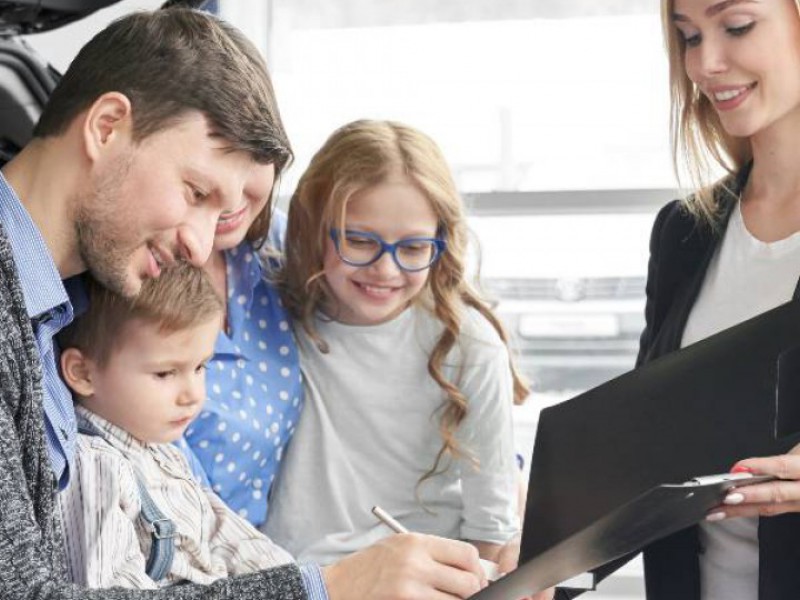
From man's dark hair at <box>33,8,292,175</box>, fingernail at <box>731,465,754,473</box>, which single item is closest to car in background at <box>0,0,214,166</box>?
man's dark hair at <box>33,8,292,175</box>

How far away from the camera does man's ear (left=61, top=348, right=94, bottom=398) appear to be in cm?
153

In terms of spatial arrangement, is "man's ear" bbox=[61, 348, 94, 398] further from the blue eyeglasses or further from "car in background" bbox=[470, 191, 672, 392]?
"car in background" bbox=[470, 191, 672, 392]

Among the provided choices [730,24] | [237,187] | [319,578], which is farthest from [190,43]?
[730,24]

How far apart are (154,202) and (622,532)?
603mm

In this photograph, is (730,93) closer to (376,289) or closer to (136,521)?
(376,289)

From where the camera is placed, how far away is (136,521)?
4.78 ft

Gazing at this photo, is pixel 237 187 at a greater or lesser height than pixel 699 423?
greater

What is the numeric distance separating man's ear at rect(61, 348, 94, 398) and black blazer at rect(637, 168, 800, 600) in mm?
762

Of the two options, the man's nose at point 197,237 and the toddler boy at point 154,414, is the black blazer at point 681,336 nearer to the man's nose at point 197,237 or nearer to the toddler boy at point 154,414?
the toddler boy at point 154,414

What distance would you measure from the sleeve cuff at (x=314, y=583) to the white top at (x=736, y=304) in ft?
1.97

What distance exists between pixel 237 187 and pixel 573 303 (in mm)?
2277

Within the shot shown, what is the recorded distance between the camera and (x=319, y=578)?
1.21 m

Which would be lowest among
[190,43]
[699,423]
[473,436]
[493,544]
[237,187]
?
[493,544]

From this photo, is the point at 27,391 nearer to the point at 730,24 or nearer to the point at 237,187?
the point at 237,187
